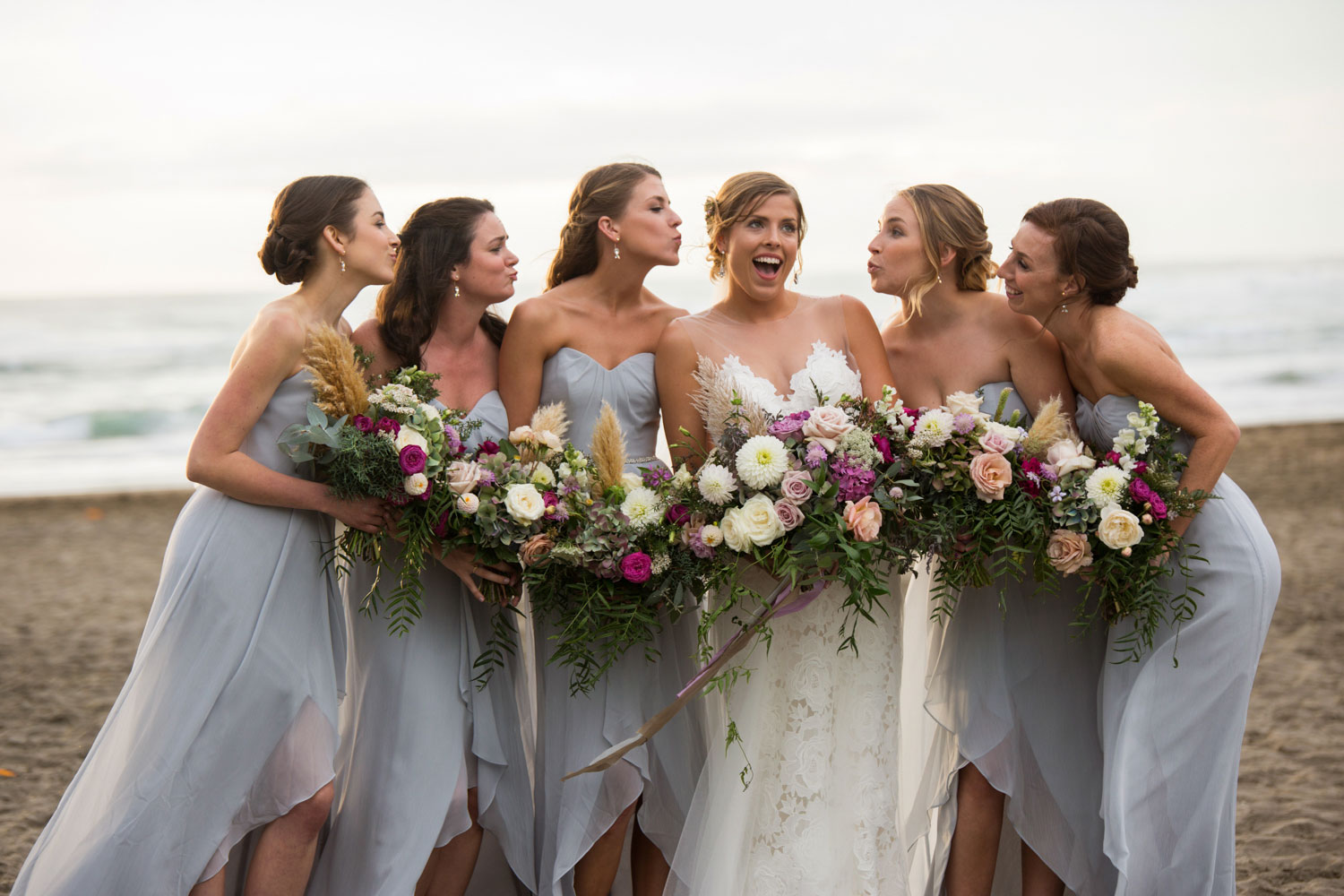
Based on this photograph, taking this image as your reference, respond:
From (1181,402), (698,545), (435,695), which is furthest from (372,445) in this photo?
(1181,402)

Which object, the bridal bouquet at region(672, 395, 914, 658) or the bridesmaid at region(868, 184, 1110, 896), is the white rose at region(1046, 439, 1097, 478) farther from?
the bridal bouquet at region(672, 395, 914, 658)

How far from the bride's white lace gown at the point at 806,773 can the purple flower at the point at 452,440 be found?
96 cm

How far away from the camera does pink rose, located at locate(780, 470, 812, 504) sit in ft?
13.1

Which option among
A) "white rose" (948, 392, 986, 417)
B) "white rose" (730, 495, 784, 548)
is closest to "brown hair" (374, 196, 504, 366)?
"white rose" (730, 495, 784, 548)

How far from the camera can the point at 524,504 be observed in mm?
4039

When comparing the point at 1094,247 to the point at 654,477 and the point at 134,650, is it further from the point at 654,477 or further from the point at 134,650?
the point at 134,650

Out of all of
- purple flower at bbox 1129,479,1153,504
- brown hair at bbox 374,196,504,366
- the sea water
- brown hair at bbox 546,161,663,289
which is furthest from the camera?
the sea water

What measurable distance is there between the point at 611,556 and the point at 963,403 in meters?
1.39

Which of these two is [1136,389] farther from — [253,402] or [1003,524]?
[253,402]

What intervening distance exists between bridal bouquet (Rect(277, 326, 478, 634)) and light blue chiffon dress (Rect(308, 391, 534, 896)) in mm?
244

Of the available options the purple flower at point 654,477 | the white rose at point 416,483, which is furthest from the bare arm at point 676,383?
the white rose at point 416,483

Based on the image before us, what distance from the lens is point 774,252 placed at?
474cm

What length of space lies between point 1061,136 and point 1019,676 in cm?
2918

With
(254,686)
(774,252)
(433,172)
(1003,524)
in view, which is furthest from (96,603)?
(433,172)
